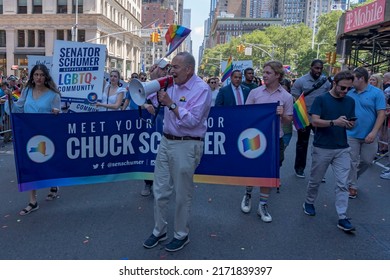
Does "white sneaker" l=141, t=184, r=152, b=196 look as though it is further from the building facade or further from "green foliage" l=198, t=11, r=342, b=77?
the building facade

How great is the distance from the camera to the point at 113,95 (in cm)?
771

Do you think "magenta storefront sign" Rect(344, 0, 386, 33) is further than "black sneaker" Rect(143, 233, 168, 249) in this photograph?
Yes

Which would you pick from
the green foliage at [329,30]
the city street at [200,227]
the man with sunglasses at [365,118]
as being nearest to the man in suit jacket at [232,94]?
the city street at [200,227]

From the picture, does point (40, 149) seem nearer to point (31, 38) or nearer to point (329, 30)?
point (31, 38)

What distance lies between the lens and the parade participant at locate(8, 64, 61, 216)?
507 cm

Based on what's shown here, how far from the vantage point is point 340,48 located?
20094mm

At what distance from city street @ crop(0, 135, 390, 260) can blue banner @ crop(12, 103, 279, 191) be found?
1.43ft

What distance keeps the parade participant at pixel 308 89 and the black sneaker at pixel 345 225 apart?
2571 millimetres

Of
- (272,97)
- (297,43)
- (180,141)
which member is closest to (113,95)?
(272,97)

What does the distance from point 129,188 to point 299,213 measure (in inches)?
105

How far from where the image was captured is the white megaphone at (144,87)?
343 cm

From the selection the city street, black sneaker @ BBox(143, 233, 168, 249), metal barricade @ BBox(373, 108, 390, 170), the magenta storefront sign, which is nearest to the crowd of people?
black sneaker @ BBox(143, 233, 168, 249)

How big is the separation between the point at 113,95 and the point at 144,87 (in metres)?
4.46

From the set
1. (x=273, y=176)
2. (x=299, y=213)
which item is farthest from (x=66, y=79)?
(x=299, y=213)
